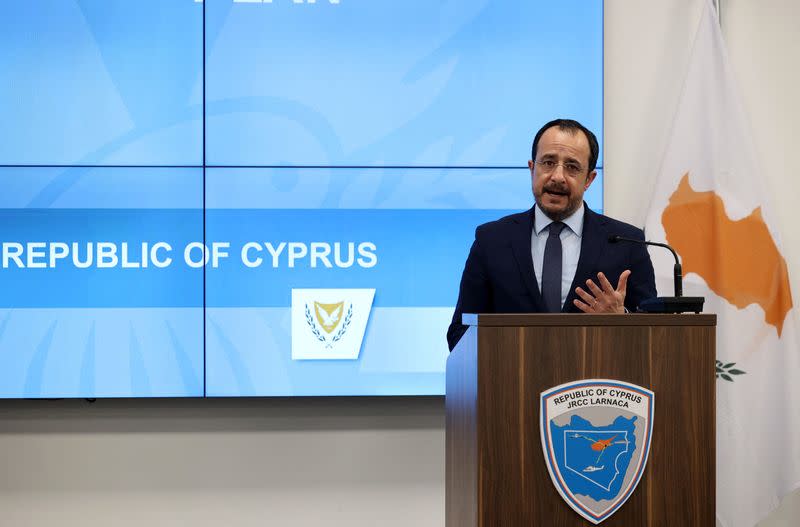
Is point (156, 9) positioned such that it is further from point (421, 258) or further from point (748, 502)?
point (748, 502)

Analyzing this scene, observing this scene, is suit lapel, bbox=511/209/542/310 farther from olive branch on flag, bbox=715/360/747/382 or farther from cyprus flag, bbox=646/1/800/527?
olive branch on flag, bbox=715/360/747/382

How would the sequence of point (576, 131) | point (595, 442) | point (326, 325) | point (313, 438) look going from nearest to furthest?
point (595, 442), point (576, 131), point (326, 325), point (313, 438)

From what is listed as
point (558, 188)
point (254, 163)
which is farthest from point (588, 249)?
point (254, 163)

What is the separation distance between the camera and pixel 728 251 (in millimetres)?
3762

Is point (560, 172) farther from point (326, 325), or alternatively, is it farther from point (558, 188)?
point (326, 325)

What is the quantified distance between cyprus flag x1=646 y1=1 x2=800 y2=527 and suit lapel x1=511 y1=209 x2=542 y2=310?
134 cm

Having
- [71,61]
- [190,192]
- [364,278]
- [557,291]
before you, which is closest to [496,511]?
[557,291]

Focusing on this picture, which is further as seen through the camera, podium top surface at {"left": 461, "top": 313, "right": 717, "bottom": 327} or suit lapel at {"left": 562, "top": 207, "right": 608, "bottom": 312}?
suit lapel at {"left": 562, "top": 207, "right": 608, "bottom": 312}

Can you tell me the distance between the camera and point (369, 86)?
12.3 feet

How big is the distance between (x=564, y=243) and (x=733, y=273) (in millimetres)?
1521

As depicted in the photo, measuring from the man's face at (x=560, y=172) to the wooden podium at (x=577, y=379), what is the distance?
2.86 ft

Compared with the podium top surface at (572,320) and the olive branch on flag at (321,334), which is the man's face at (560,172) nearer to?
the podium top surface at (572,320)

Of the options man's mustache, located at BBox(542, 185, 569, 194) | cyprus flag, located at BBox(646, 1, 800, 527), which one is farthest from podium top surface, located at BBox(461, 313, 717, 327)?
cyprus flag, located at BBox(646, 1, 800, 527)

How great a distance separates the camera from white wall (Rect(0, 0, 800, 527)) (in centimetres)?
377
